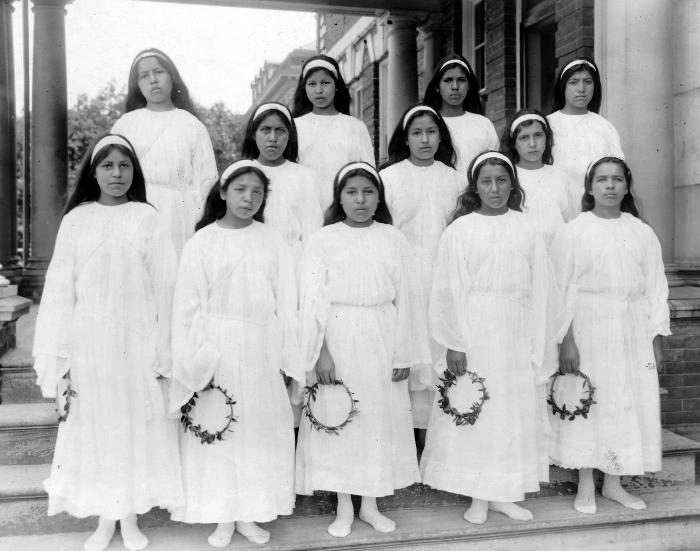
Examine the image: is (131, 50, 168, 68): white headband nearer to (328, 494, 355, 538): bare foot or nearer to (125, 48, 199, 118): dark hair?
(125, 48, 199, 118): dark hair

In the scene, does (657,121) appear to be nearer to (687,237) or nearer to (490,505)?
(687,237)

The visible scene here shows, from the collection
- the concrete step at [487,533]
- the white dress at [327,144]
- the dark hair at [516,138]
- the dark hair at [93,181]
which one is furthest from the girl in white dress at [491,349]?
the dark hair at [93,181]

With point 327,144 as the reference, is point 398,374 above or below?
below

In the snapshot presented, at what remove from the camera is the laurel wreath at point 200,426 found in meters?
3.79

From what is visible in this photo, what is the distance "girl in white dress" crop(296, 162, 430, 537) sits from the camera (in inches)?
156

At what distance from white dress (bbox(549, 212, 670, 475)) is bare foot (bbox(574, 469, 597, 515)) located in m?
0.12

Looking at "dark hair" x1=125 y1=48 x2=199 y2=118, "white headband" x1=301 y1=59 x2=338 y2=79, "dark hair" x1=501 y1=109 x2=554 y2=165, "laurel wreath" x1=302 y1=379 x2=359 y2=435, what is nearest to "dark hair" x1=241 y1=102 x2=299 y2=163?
"dark hair" x1=125 y1=48 x2=199 y2=118

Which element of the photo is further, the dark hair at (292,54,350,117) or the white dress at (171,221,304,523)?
the dark hair at (292,54,350,117)

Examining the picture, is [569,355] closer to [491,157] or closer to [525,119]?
[491,157]

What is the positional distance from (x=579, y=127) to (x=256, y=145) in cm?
223

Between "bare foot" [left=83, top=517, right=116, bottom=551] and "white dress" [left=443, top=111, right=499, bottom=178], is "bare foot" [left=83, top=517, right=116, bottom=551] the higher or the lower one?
the lower one

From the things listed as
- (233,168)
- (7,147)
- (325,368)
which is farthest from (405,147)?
(7,147)

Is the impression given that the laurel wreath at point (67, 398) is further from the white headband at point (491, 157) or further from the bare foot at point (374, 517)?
the white headband at point (491, 157)

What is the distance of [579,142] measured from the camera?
5000 millimetres
